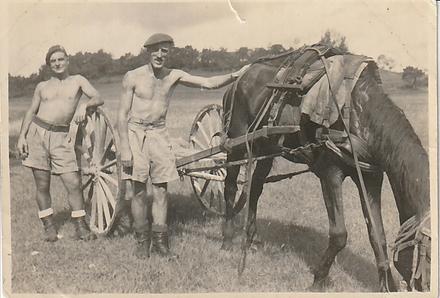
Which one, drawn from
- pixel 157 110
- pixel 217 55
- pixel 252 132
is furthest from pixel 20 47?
pixel 252 132

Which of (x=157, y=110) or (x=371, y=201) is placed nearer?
(x=371, y=201)

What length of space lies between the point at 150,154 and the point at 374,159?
1.12 metres

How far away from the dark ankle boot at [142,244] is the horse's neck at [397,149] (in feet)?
4.04

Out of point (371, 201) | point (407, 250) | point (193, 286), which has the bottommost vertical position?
point (193, 286)

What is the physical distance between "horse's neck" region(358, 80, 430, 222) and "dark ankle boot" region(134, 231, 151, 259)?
1232 millimetres

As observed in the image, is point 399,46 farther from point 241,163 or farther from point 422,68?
point 241,163

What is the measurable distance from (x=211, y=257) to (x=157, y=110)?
0.80 m

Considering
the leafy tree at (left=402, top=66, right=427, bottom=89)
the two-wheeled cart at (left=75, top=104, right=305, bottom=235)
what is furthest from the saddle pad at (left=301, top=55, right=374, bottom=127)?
the two-wheeled cart at (left=75, top=104, right=305, bottom=235)

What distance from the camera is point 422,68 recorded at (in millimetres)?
3178

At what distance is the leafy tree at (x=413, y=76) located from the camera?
3.15 m

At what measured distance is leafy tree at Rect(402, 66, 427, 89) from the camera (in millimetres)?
3154

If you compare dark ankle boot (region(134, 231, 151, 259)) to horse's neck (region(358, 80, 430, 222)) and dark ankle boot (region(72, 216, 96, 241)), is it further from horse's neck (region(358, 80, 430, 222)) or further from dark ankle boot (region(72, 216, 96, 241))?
horse's neck (region(358, 80, 430, 222))

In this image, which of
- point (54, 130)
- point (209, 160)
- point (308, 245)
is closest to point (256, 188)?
point (209, 160)

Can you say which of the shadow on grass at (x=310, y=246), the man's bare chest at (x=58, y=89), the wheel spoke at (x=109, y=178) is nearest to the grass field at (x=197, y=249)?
the shadow on grass at (x=310, y=246)
